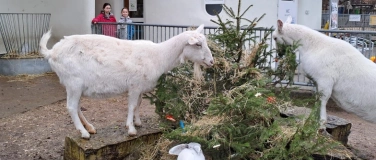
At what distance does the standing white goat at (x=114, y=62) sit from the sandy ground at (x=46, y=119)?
2.77 ft

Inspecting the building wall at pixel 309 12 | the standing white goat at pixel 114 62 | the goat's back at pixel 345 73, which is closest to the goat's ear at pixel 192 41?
the standing white goat at pixel 114 62

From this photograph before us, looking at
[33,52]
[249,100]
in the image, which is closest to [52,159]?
[249,100]

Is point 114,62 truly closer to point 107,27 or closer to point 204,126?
point 204,126

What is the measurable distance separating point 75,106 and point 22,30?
707 centimetres

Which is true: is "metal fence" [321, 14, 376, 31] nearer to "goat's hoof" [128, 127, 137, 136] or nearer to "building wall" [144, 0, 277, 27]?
"building wall" [144, 0, 277, 27]

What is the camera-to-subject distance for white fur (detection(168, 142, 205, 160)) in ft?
11.1

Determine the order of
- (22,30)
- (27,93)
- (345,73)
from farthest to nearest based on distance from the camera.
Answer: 1. (22,30)
2. (27,93)
3. (345,73)

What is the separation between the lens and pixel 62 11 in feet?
33.9

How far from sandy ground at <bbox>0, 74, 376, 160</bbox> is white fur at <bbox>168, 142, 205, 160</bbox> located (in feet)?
4.61

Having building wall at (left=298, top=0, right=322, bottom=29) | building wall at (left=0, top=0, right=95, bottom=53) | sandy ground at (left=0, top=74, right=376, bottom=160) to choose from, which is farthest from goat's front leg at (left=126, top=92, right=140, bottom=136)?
building wall at (left=298, top=0, right=322, bottom=29)

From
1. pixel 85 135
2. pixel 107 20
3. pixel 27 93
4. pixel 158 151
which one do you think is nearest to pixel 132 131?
pixel 158 151

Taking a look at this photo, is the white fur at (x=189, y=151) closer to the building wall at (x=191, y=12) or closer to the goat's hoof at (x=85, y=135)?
the goat's hoof at (x=85, y=135)

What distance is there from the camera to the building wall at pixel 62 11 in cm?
990

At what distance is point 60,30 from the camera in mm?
10422
